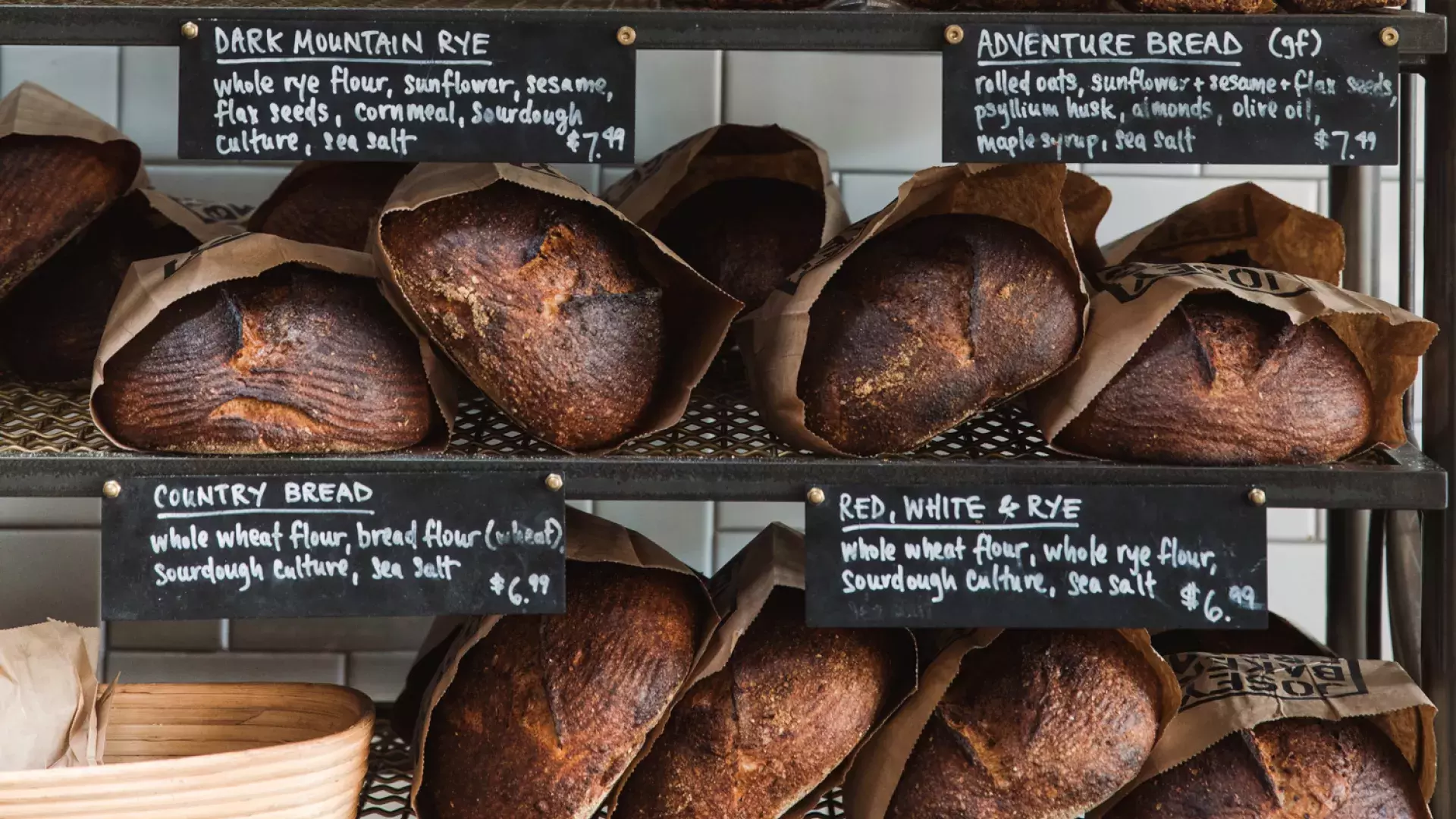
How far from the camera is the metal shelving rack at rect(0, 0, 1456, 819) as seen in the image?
3.30 feet

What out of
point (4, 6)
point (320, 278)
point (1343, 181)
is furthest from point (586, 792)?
point (1343, 181)

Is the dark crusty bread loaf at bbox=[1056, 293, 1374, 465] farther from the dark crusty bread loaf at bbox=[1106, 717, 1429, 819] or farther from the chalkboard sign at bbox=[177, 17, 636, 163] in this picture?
the chalkboard sign at bbox=[177, 17, 636, 163]

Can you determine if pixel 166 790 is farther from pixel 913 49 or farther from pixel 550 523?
pixel 913 49

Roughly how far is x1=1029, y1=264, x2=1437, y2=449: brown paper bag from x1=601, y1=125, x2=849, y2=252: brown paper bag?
0.33 metres

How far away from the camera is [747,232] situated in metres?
1.33

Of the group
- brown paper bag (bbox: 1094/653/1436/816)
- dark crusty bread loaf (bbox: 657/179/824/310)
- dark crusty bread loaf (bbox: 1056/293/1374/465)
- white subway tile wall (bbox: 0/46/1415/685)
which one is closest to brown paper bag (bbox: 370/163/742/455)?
dark crusty bread loaf (bbox: 657/179/824/310)

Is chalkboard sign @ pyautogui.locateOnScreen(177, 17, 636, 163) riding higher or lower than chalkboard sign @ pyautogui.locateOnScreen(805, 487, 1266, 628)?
higher

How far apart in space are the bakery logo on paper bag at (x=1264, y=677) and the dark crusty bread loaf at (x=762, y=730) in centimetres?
35

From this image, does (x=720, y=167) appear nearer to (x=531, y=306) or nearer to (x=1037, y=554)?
(x=531, y=306)

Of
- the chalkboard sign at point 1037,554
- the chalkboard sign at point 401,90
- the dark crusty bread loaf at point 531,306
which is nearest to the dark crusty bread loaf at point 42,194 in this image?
the chalkboard sign at point 401,90

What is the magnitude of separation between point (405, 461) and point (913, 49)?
23.0 inches

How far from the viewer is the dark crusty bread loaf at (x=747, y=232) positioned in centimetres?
131

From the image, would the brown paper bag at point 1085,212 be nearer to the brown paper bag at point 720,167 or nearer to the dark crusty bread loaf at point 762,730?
the brown paper bag at point 720,167

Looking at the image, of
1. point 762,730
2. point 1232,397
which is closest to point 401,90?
point 762,730
